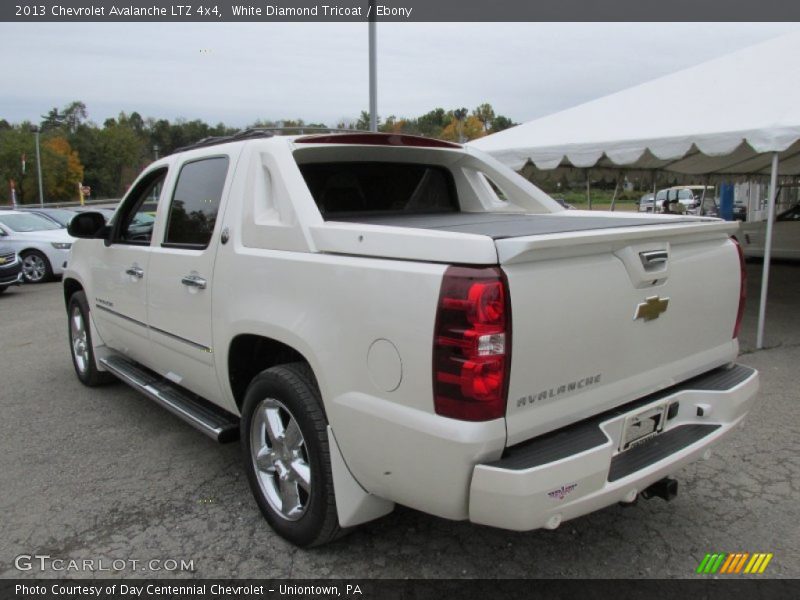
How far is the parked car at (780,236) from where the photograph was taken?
13.0 m

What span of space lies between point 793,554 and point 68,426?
4.63 metres

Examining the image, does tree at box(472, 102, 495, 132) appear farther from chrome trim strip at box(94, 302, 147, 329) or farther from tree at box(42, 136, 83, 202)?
chrome trim strip at box(94, 302, 147, 329)

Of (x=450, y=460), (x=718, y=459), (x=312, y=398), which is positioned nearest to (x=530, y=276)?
(x=450, y=460)

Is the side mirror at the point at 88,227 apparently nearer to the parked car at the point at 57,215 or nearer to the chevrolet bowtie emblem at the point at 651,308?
the chevrolet bowtie emblem at the point at 651,308

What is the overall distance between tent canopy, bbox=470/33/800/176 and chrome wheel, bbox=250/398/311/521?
6.24 meters

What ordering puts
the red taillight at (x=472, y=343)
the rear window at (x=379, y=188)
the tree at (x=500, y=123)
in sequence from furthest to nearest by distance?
the tree at (x=500, y=123) < the rear window at (x=379, y=188) < the red taillight at (x=472, y=343)

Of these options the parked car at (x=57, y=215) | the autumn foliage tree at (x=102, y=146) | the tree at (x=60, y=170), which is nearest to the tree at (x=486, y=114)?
the autumn foliage tree at (x=102, y=146)

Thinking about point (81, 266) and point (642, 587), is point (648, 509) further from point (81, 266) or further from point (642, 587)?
point (81, 266)

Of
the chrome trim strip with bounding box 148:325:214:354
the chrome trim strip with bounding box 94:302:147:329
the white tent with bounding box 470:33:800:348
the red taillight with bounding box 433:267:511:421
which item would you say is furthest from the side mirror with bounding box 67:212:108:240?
the white tent with bounding box 470:33:800:348

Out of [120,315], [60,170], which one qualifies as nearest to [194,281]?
[120,315]

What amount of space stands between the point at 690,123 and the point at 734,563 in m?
6.59

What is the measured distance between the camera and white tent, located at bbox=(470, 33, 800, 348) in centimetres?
687

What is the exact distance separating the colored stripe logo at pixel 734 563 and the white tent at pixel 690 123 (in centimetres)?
445

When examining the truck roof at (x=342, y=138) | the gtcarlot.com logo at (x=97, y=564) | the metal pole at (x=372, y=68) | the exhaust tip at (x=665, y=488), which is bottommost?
the gtcarlot.com logo at (x=97, y=564)
